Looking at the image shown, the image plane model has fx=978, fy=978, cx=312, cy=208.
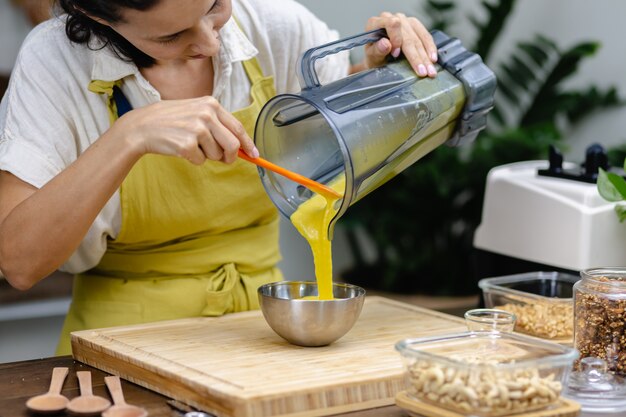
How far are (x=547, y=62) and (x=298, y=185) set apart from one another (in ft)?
7.49

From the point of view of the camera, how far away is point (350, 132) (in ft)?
4.55

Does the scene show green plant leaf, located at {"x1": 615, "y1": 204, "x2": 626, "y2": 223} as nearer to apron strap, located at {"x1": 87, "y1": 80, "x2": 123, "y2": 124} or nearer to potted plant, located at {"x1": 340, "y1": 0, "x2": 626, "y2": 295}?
apron strap, located at {"x1": 87, "y1": 80, "x2": 123, "y2": 124}

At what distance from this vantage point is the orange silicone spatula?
4.63 ft

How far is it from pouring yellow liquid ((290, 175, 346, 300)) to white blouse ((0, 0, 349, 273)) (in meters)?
0.30

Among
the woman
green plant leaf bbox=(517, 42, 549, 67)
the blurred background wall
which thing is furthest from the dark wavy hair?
green plant leaf bbox=(517, 42, 549, 67)

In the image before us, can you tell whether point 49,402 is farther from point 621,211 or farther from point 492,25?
point 492,25

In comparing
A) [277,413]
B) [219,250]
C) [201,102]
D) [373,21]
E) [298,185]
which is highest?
[373,21]

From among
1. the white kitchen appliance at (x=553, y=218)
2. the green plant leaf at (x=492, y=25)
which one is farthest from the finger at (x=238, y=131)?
the green plant leaf at (x=492, y=25)

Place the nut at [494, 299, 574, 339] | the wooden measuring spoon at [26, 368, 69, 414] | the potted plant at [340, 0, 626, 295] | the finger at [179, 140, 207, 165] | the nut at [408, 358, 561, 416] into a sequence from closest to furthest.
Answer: the nut at [408, 358, 561, 416]
the wooden measuring spoon at [26, 368, 69, 414]
the finger at [179, 140, 207, 165]
the nut at [494, 299, 574, 339]
the potted plant at [340, 0, 626, 295]

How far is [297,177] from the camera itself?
1.43m

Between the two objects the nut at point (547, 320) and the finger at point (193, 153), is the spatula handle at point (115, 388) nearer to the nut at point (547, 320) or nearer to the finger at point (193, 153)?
the finger at point (193, 153)

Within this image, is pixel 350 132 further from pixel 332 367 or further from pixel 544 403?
pixel 544 403

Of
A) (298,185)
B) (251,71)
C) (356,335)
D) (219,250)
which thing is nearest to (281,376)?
(356,335)

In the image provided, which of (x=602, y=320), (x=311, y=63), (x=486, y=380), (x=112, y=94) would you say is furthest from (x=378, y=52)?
(x=486, y=380)
